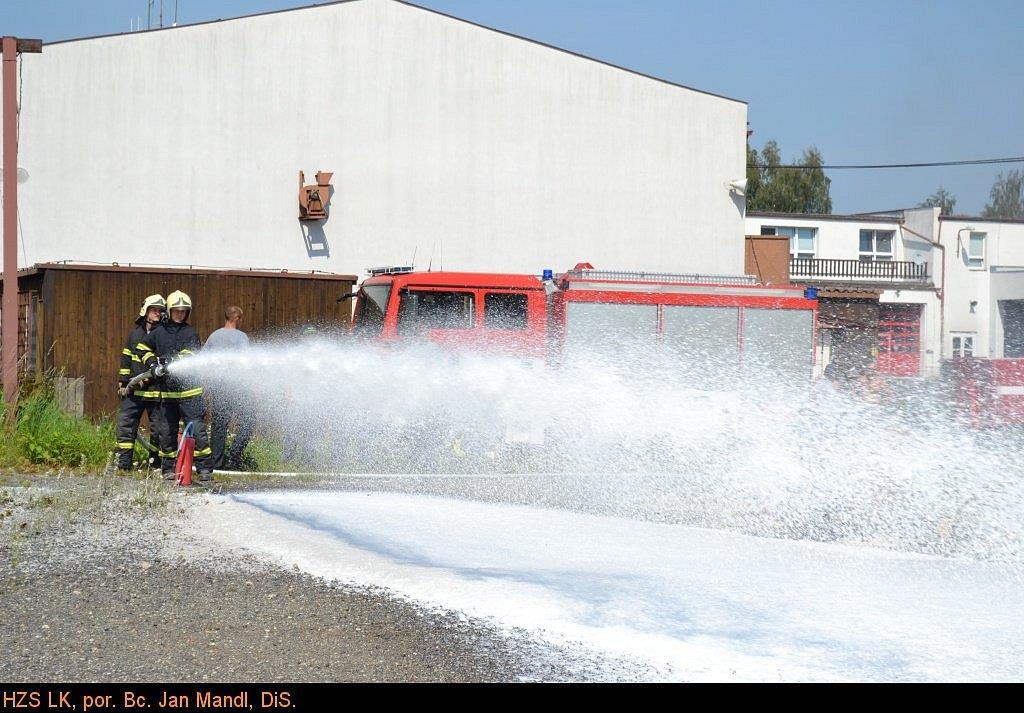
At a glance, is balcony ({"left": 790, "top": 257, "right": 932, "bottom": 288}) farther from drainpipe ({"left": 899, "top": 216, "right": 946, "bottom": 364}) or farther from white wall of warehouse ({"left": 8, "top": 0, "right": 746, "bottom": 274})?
white wall of warehouse ({"left": 8, "top": 0, "right": 746, "bottom": 274})

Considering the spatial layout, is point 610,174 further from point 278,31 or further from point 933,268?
point 933,268

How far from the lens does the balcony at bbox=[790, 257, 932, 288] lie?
1634 inches

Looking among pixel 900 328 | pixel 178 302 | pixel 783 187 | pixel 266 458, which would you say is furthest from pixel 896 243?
pixel 178 302

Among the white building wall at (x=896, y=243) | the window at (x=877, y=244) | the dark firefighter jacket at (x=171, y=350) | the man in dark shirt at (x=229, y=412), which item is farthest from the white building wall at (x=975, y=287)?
the dark firefighter jacket at (x=171, y=350)

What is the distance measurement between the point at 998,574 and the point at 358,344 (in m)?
7.42

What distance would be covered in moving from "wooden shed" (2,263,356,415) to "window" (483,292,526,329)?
3048mm

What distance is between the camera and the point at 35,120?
57.1 feet

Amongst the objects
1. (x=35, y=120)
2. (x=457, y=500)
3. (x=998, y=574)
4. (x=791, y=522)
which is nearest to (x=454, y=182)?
(x=35, y=120)

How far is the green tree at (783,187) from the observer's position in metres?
67.1

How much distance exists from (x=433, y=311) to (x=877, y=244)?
3566cm

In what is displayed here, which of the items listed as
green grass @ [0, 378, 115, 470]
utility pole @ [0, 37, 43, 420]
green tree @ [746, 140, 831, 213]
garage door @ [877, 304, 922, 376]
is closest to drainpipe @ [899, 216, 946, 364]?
garage door @ [877, 304, 922, 376]

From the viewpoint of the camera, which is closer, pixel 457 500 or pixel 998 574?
pixel 998 574

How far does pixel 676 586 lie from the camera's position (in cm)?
599

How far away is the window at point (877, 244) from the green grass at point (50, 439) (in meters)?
37.2
